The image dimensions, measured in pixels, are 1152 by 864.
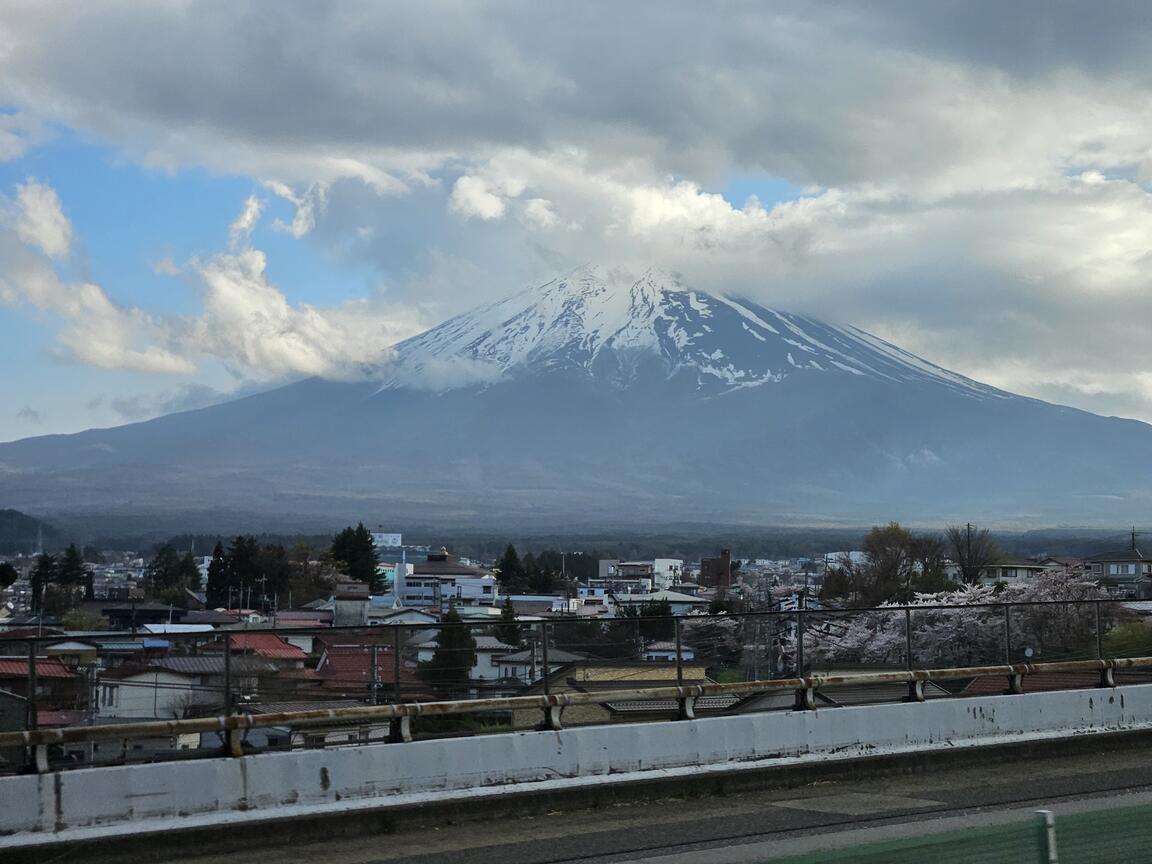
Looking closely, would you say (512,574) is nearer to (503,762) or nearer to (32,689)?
(503,762)

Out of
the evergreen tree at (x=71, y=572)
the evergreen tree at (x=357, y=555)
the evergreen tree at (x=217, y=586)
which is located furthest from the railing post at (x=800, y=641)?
the evergreen tree at (x=357, y=555)

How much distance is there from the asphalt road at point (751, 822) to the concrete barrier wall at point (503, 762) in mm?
359

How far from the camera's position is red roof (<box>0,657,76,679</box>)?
12.6 meters

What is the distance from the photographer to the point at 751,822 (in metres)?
12.5

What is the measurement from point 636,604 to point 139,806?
79.8m

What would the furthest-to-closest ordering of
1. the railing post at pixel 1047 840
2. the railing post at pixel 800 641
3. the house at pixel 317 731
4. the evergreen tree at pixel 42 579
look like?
the evergreen tree at pixel 42 579 < the railing post at pixel 800 641 < the house at pixel 317 731 < the railing post at pixel 1047 840

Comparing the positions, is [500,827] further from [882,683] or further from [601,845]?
[882,683]

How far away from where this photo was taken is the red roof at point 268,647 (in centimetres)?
1352

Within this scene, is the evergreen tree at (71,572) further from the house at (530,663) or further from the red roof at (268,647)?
the house at (530,663)

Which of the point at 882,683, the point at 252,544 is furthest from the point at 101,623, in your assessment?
the point at 882,683

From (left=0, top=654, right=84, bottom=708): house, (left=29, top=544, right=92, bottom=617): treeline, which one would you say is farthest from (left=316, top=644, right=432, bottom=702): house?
(left=29, top=544, right=92, bottom=617): treeline

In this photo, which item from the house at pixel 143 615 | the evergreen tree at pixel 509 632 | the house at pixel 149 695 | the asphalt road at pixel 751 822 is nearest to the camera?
the asphalt road at pixel 751 822

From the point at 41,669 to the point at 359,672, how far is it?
2884 millimetres

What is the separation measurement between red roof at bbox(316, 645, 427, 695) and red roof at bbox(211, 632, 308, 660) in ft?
1.27
